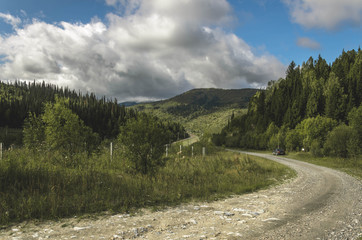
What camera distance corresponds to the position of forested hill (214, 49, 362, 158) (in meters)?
57.6

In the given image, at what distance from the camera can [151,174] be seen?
12.2m

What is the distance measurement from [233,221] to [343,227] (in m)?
3.47

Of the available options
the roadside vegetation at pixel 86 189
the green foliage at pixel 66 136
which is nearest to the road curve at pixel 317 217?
the roadside vegetation at pixel 86 189

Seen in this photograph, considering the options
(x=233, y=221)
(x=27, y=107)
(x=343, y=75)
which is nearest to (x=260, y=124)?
(x=343, y=75)

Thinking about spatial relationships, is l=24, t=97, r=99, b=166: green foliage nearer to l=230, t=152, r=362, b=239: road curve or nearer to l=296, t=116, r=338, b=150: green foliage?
l=230, t=152, r=362, b=239: road curve

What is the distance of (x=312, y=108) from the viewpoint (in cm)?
7544

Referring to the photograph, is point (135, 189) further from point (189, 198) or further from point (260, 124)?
point (260, 124)

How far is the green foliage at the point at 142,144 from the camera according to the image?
1216cm

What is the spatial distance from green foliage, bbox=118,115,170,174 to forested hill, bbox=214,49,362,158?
46.8m

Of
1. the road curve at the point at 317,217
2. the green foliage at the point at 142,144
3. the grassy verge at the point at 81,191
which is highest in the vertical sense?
the green foliage at the point at 142,144

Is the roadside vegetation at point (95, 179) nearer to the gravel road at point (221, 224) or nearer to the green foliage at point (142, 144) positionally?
the green foliage at point (142, 144)

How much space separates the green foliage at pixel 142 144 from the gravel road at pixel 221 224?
4666 millimetres

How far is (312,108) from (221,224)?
3314 inches

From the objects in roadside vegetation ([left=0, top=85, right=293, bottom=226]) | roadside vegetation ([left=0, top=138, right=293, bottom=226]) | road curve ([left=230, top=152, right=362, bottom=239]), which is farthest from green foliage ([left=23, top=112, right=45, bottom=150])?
road curve ([left=230, top=152, right=362, bottom=239])
